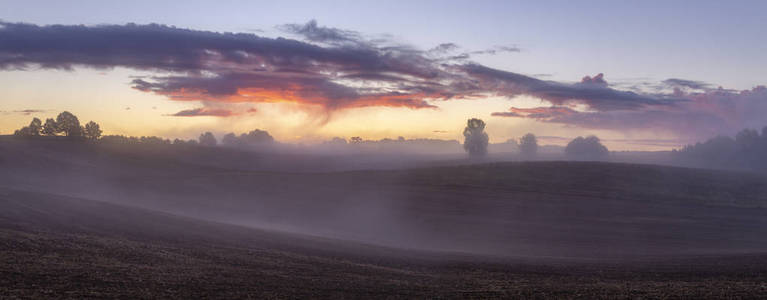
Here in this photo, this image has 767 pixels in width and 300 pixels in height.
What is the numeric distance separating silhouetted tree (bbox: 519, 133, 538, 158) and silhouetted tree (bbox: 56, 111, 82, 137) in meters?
106

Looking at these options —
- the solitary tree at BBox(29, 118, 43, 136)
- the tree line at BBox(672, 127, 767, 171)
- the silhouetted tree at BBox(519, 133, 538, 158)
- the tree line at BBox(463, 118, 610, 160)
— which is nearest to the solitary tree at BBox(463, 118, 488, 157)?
the tree line at BBox(463, 118, 610, 160)

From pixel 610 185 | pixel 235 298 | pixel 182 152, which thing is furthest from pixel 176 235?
pixel 182 152

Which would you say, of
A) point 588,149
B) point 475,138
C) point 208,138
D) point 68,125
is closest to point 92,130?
point 68,125

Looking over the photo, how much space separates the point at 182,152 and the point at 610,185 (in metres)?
66.6

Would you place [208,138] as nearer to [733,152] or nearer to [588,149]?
[588,149]

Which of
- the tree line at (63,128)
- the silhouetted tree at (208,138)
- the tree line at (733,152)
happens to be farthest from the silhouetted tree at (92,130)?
the tree line at (733,152)

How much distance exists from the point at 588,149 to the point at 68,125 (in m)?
121

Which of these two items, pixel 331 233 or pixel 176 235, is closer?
pixel 176 235

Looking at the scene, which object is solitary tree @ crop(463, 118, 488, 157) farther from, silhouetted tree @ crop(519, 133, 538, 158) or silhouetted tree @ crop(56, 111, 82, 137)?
silhouetted tree @ crop(56, 111, 82, 137)

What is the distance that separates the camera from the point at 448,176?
191ft

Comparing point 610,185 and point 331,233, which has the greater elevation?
point 610,185

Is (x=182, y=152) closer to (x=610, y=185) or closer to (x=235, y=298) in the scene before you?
(x=610, y=185)

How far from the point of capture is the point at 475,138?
4456 inches

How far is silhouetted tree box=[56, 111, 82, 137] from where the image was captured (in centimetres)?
9081
